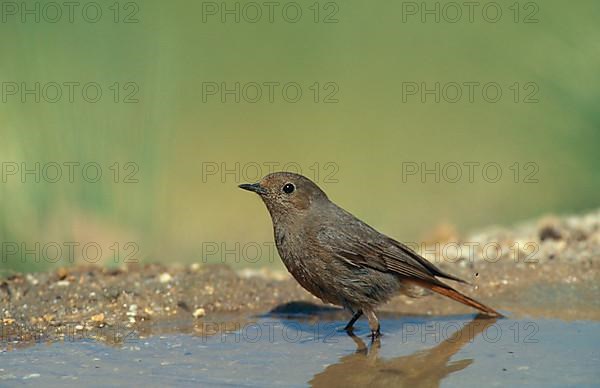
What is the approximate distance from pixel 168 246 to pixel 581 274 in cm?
373

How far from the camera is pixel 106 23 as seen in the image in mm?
9031

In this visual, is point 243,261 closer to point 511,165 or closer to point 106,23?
point 106,23

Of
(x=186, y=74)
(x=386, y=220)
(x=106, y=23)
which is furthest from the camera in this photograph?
(x=186, y=74)

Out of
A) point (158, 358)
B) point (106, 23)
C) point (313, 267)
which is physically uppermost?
point (106, 23)

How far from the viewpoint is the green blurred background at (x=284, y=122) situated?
28.0 feet

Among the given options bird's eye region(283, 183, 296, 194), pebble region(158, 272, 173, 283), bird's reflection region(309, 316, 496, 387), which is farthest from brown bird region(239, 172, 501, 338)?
pebble region(158, 272, 173, 283)

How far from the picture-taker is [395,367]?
5.78 metres

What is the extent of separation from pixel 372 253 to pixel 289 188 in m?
0.68

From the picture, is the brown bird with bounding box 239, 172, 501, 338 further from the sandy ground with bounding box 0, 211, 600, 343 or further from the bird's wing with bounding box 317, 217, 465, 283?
the sandy ground with bounding box 0, 211, 600, 343

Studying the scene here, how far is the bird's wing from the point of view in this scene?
22.3ft

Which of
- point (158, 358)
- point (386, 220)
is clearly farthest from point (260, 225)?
point (158, 358)

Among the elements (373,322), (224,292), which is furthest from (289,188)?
(373,322)

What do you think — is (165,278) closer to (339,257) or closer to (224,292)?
(224,292)

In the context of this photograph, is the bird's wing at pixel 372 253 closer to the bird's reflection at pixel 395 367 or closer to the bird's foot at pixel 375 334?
the bird's foot at pixel 375 334
